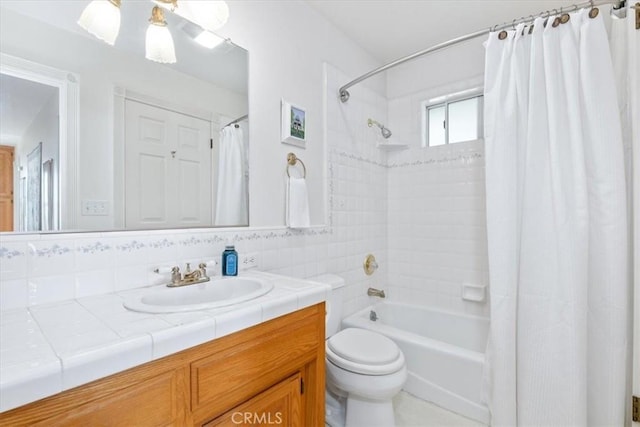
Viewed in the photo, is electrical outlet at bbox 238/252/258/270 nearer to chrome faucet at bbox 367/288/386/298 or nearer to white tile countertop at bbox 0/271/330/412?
white tile countertop at bbox 0/271/330/412

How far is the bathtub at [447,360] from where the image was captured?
1.71 meters

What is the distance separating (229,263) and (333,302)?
798mm

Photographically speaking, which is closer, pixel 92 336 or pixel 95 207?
pixel 92 336

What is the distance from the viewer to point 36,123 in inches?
39.1

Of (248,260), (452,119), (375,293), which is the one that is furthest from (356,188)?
(248,260)

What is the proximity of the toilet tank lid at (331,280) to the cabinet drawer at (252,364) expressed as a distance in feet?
2.35

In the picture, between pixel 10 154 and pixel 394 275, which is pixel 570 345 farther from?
pixel 10 154

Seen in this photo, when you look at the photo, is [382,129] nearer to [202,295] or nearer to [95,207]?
[202,295]

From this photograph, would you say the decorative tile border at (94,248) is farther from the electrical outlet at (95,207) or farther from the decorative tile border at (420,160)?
the decorative tile border at (420,160)

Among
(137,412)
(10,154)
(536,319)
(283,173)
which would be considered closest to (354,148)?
(283,173)

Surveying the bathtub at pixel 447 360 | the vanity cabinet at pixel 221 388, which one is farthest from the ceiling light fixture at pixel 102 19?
the bathtub at pixel 447 360

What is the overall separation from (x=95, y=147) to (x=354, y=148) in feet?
5.50

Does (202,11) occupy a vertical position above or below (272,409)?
above

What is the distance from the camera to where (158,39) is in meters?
1.28
